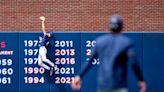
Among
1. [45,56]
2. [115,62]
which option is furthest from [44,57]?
[115,62]

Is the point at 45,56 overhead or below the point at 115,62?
below

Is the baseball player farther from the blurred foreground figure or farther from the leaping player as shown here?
the blurred foreground figure

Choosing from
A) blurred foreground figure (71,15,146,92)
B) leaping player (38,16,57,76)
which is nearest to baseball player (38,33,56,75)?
leaping player (38,16,57,76)

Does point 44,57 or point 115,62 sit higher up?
point 115,62

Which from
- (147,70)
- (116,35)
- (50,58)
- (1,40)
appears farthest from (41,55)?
(116,35)

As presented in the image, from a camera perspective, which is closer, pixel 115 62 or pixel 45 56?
pixel 115 62

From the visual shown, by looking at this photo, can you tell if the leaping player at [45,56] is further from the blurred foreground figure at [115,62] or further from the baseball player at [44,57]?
the blurred foreground figure at [115,62]

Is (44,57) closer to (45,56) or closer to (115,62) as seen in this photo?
(45,56)

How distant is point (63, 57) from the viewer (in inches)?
484

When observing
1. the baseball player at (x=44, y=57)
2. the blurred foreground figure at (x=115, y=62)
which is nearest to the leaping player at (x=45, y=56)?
the baseball player at (x=44, y=57)

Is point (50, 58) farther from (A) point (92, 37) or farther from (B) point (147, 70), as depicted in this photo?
(B) point (147, 70)

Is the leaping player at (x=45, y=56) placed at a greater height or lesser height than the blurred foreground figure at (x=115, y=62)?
lesser

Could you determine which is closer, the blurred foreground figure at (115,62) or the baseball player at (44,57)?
the blurred foreground figure at (115,62)

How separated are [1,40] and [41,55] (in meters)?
1.09
